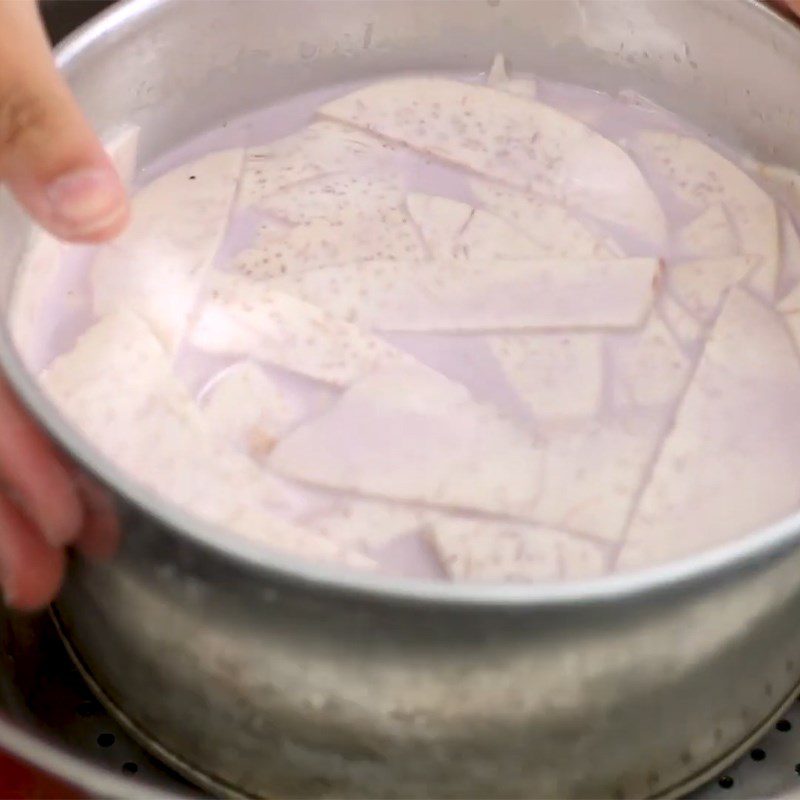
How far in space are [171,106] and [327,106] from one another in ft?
0.39

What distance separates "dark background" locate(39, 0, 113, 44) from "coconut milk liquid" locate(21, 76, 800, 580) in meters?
0.13

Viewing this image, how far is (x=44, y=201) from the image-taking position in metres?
0.50

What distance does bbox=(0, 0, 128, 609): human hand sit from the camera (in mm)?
475

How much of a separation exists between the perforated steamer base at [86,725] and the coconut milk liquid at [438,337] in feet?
0.43

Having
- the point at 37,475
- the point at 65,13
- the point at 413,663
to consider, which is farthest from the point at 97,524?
the point at 65,13

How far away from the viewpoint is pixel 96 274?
2.44ft

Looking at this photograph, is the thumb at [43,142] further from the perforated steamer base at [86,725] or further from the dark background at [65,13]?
the dark background at [65,13]

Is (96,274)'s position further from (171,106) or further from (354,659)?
(354,659)

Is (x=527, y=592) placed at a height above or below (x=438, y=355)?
above

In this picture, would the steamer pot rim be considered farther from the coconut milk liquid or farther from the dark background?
the dark background

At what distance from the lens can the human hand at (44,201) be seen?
48 cm

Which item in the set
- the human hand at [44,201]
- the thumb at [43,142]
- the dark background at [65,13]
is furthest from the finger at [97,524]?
the dark background at [65,13]

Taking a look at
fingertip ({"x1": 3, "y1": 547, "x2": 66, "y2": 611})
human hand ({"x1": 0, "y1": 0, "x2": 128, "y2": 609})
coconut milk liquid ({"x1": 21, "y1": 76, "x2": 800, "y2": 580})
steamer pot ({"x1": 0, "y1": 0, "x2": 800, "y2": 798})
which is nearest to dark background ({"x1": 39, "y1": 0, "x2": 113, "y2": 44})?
coconut milk liquid ({"x1": 21, "y1": 76, "x2": 800, "y2": 580})

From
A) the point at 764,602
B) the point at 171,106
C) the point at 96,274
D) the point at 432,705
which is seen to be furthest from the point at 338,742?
the point at 171,106
